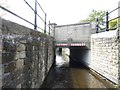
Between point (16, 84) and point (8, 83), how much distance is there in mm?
455

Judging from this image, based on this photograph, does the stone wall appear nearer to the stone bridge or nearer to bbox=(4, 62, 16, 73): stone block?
the stone bridge

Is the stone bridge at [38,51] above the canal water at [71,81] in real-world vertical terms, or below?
above

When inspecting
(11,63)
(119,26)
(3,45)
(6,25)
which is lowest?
(11,63)

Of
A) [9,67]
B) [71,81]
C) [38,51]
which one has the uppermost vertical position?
[38,51]

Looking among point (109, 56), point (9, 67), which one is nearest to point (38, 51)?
point (9, 67)

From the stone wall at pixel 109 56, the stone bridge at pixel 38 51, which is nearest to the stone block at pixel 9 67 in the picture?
the stone bridge at pixel 38 51

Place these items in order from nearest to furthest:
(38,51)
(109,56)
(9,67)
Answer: (9,67) → (38,51) → (109,56)

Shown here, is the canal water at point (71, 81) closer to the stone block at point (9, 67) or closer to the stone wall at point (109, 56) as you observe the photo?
the stone wall at point (109, 56)

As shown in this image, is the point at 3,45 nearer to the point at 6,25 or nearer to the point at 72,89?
the point at 6,25

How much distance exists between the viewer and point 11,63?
8.95 feet

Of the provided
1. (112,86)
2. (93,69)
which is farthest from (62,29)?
(112,86)

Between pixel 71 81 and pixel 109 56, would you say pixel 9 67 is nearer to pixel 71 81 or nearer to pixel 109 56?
pixel 71 81

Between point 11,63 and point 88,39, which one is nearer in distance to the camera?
point 11,63

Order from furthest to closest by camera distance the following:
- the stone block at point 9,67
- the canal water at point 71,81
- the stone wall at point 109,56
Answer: the canal water at point 71,81 < the stone wall at point 109,56 < the stone block at point 9,67
